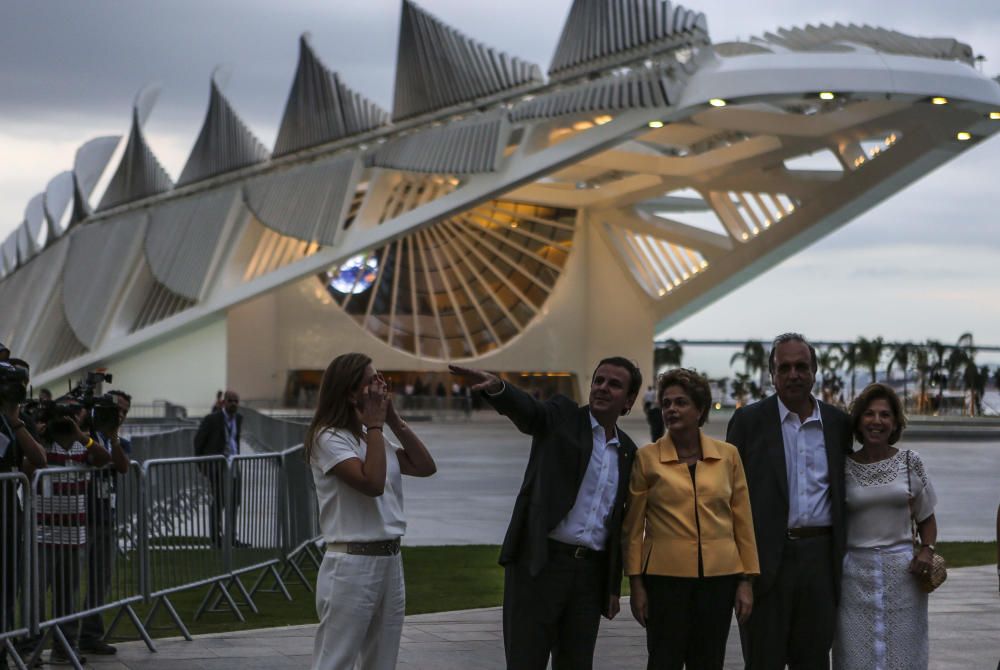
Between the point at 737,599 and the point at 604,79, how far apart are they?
97.9 ft

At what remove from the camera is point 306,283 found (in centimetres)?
5488

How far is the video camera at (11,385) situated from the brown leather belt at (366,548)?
224 centimetres

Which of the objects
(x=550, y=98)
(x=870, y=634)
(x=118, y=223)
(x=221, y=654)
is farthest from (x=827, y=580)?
(x=118, y=223)

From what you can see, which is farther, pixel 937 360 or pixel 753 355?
pixel 753 355

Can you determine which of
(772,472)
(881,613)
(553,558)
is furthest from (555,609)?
(881,613)

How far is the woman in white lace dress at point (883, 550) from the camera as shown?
5.64 metres

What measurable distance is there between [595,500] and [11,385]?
296cm

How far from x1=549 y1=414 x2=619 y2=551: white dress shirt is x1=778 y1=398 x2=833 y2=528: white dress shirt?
81 cm

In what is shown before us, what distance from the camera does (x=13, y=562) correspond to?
6.71 meters

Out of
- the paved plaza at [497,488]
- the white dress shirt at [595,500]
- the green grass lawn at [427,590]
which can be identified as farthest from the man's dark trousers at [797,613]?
the paved plaza at [497,488]

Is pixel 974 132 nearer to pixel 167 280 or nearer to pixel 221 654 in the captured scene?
pixel 167 280

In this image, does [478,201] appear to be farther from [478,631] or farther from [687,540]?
[687,540]

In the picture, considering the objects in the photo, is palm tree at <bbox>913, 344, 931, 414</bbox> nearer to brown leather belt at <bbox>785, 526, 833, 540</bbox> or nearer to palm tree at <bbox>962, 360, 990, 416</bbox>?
palm tree at <bbox>962, 360, 990, 416</bbox>

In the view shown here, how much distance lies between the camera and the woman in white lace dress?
564 centimetres
